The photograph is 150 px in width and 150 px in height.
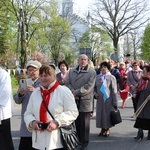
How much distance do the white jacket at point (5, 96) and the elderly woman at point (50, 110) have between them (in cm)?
97

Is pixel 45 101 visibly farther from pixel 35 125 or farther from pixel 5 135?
pixel 5 135

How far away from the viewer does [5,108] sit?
4.72 meters

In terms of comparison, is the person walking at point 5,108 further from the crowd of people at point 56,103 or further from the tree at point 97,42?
the tree at point 97,42

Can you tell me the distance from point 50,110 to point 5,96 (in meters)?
1.23

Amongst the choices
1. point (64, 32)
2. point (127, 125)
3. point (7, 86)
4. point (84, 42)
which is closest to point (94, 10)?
point (64, 32)

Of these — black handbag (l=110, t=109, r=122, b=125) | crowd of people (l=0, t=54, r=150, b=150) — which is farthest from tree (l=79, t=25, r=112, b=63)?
black handbag (l=110, t=109, r=122, b=125)

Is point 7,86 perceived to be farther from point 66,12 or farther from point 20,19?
point 66,12

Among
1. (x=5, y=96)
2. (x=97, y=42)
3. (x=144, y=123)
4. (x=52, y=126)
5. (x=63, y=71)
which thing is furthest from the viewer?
(x=97, y=42)

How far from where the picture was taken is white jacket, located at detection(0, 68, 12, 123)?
177 inches

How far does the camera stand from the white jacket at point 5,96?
4.51m

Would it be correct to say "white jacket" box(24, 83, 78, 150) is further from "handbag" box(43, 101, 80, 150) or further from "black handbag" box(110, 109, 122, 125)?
"black handbag" box(110, 109, 122, 125)

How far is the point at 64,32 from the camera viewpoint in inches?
1731

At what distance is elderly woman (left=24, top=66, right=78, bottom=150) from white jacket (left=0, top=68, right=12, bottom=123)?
38.4 inches

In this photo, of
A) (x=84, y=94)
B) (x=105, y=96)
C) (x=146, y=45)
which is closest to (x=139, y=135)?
(x=105, y=96)
